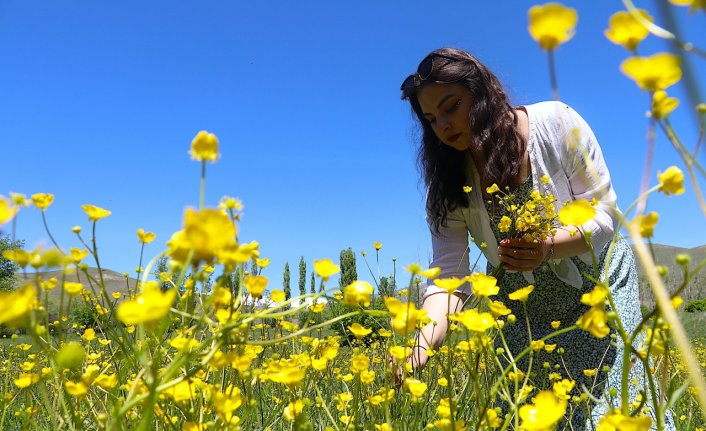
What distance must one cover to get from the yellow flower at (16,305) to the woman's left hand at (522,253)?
1.20 metres

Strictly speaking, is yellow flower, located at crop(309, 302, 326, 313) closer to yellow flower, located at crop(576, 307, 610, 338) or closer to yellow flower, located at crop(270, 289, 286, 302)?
yellow flower, located at crop(270, 289, 286, 302)

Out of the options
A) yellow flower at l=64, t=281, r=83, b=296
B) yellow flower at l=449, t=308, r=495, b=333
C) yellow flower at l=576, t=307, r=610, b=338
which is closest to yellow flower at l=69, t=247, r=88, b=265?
yellow flower at l=64, t=281, r=83, b=296

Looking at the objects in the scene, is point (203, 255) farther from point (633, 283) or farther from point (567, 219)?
point (633, 283)

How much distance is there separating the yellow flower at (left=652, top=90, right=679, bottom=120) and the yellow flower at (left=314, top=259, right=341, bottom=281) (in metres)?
0.46

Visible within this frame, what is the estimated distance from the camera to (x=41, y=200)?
804 mm

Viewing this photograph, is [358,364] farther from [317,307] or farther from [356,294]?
[356,294]

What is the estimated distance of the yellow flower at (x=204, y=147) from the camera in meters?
0.57

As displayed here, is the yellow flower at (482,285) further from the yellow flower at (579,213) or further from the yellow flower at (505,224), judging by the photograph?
the yellow flower at (505,224)

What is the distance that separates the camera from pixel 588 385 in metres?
1.71

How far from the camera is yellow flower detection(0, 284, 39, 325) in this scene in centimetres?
45

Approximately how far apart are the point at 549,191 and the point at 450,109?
1.45 feet

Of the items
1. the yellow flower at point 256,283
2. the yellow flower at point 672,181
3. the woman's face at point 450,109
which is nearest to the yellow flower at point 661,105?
the yellow flower at point 672,181

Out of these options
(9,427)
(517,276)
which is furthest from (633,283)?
(9,427)

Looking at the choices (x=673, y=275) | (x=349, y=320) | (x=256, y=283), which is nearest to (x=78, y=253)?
(x=256, y=283)
